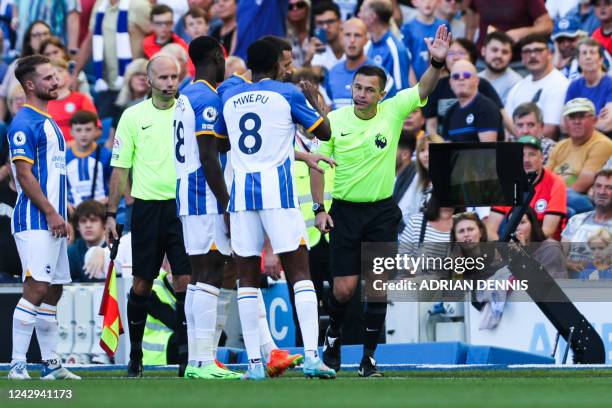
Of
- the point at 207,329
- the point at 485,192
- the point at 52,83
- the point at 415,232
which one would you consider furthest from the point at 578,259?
the point at 52,83

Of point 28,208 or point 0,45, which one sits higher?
point 0,45

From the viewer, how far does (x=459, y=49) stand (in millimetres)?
18109

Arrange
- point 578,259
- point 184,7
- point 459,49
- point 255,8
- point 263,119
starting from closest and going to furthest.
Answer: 1. point 263,119
2. point 578,259
3. point 459,49
4. point 255,8
5. point 184,7

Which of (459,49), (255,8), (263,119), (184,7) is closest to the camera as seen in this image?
(263,119)

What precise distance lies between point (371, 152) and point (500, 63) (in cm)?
605

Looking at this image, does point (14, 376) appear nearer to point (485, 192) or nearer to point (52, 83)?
point (52, 83)

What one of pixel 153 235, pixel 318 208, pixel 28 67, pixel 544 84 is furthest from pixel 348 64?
pixel 28 67

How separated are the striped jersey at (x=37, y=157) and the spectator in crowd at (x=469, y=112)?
241 inches

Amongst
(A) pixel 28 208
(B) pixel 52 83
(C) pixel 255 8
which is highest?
(C) pixel 255 8

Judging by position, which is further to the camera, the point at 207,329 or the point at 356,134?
the point at 356,134

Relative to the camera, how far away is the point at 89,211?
55.3 ft

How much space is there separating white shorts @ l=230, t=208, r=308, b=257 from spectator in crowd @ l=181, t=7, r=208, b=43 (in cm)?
906

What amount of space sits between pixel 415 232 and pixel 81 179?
4.93m

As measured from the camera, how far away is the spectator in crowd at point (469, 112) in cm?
1680
